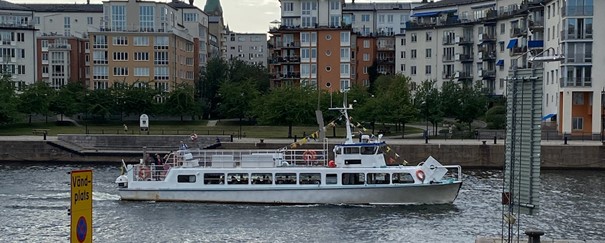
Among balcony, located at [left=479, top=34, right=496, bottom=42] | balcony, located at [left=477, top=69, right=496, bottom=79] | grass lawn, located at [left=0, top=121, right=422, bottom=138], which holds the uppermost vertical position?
balcony, located at [left=479, top=34, right=496, bottom=42]

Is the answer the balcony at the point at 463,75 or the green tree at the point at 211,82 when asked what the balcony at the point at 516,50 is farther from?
the green tree at the point at 211,82

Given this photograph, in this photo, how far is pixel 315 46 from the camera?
382 ft

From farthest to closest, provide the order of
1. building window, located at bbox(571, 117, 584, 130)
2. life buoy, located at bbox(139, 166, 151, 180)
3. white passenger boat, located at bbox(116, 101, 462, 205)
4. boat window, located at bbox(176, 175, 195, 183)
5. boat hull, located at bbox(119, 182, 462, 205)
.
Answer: building window, located at bbox(571, 117, 584, 130) → life buoy, located at bbox(139, 166, 151, 180) → boat window, located at bbox(176, 175, 195, 183) → white passenger boat, located at bbox(116, 101, 462, 205) → boat hull, located at bbox(119, 182, 462, 205)

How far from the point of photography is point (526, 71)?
2230cm

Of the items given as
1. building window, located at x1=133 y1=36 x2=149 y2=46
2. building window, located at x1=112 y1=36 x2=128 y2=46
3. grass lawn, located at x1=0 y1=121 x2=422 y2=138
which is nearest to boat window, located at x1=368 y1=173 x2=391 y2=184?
grass lawn, located at x1=0 y1=121 x2=422 y2=138

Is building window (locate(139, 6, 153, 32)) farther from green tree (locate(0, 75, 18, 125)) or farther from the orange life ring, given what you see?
the orange life ring

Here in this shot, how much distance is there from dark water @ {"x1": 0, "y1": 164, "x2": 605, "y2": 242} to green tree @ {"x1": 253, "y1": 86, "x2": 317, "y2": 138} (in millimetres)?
34555

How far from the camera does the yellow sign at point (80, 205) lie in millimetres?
15289

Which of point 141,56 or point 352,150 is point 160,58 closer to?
point 141,56

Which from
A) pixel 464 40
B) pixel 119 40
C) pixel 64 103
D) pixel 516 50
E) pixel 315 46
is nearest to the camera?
pixel 64 103

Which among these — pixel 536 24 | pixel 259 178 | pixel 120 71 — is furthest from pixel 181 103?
pixel 259 178

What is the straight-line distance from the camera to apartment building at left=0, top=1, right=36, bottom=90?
12325 cm

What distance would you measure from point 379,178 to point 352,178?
5.17ft

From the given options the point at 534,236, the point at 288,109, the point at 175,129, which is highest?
the point at 288,109
